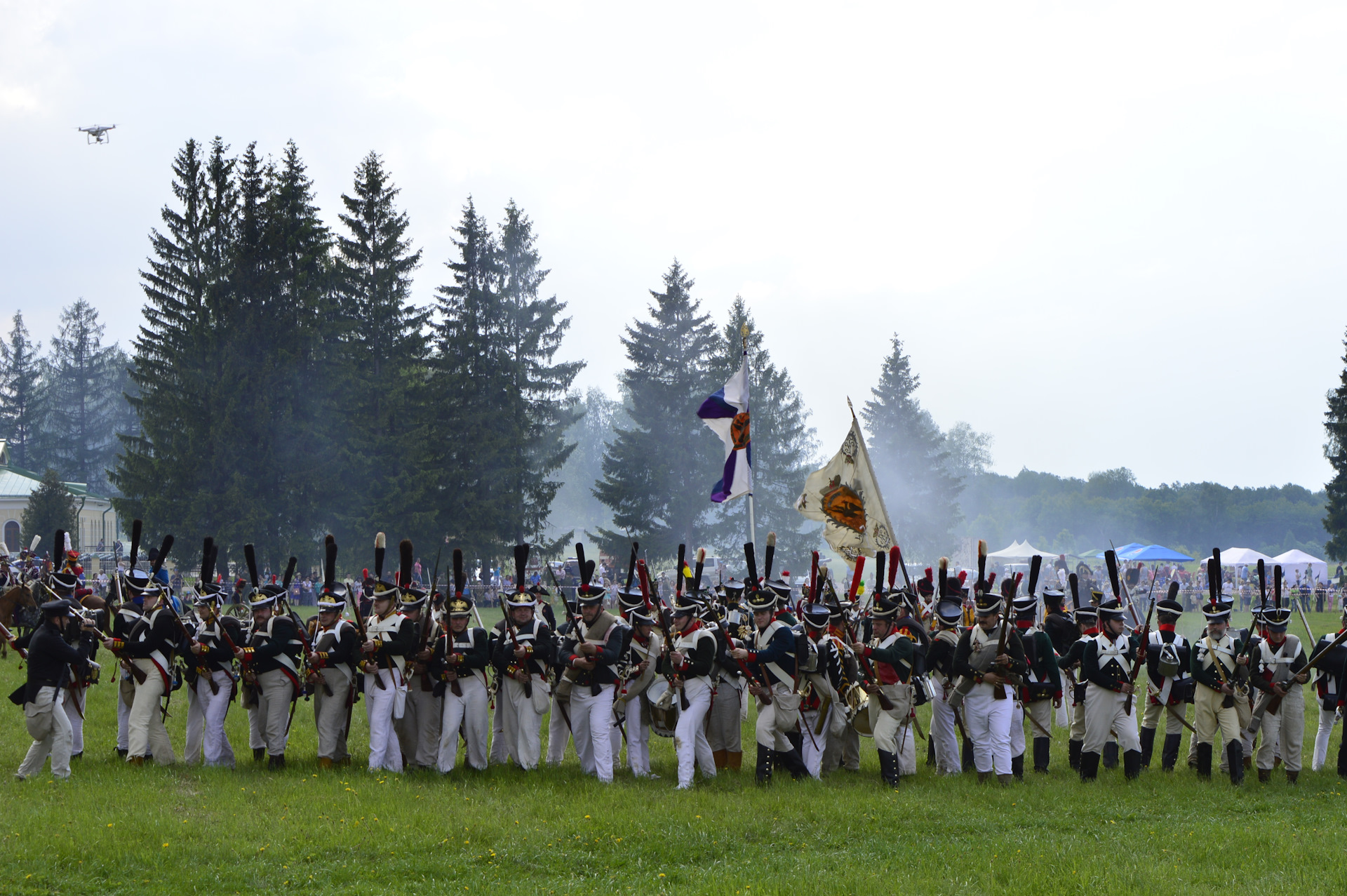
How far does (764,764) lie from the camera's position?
39.7 feet

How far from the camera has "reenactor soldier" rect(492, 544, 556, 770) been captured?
42.3 ft

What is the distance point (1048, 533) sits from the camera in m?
102

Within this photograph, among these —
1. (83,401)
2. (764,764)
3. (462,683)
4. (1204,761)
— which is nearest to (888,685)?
(764,764)

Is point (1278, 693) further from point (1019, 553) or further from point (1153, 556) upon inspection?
point (1019, 553)

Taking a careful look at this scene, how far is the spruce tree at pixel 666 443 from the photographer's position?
170ft

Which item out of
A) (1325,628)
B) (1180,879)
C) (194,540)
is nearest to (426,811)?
(1180,879)

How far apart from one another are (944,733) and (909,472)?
5797cm

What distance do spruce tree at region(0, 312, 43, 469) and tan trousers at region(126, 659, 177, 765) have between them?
8876cm

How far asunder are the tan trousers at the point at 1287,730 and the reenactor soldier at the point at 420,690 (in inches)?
363

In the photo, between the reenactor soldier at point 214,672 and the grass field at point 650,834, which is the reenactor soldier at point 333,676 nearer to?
the grass field at point 650,834

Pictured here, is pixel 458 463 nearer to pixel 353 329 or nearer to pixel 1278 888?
pixel 353 329

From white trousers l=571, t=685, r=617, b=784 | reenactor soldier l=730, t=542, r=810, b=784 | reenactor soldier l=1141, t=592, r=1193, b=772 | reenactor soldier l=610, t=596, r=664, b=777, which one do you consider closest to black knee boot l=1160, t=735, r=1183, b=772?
reenactor soldier l=1141, t=592, r=1193, b=772

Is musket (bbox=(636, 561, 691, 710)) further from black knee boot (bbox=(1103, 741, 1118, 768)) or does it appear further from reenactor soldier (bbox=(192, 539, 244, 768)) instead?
black knee boot (bbox=(1103, 741, 1118, 768))

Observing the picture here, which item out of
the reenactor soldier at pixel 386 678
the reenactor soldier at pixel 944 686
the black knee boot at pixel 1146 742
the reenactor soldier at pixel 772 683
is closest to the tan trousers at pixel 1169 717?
the black knee boot at pixel 1146 742
